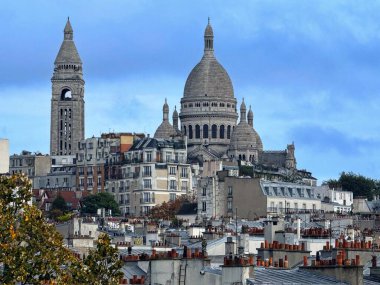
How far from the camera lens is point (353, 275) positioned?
Result: 51125 mm

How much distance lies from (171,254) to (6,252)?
546 cm

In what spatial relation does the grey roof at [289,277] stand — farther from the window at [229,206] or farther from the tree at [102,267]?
the window at [229,206]

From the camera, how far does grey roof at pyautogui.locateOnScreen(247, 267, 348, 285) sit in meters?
50.0

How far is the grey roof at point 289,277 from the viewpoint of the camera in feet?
164

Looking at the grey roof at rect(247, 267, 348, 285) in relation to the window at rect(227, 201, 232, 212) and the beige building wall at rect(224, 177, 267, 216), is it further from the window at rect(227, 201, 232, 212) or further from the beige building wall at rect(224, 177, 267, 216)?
the window at rect(227, 201, 232, 212)

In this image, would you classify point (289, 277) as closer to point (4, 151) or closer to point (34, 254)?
point (34, 254)

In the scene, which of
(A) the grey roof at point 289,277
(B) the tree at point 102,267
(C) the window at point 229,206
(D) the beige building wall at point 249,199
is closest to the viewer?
(B) the tree at point 102,267

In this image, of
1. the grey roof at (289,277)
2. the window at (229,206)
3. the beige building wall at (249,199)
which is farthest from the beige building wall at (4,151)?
the window at (229,206)

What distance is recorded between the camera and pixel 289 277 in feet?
168

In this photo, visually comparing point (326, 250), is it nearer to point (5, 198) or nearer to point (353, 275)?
point (353, 275)

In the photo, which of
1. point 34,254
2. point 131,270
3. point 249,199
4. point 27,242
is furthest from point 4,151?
point 249,199

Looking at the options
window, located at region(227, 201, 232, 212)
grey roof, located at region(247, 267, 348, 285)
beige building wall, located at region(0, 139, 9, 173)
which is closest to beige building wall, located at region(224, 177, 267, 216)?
window, located at region(227, 201, 232, 212)

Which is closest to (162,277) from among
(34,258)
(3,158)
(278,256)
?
(34,258)

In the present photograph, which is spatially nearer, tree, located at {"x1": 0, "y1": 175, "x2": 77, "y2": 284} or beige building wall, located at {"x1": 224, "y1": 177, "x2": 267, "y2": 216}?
tree, located at {"x1": 0, "y1": 175, "x2": 77, "y2": 284}
